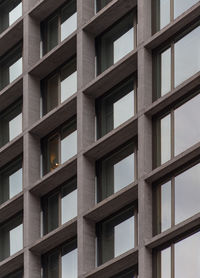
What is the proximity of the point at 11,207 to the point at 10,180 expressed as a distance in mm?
1944

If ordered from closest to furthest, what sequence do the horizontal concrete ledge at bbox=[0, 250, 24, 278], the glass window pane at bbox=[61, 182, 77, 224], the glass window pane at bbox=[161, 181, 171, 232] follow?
1. the glass window pane at bbox=[161, 181, 171, 232]
2. the glass window pane at bbox=[61, 182, 77, 224]
3. the horizontal concrete ledge at bbox=[0, 250, 24, 278]

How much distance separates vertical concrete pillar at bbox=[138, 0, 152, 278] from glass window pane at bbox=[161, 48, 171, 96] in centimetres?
42

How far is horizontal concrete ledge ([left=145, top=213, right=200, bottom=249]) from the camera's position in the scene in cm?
4681

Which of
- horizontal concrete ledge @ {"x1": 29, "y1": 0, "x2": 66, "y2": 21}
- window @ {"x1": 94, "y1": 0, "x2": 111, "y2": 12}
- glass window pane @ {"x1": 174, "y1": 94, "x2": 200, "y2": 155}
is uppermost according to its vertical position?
horizontal concrete ledge @ {"x1": 29, "y1": 0, "x2": 66, "y2": 21}

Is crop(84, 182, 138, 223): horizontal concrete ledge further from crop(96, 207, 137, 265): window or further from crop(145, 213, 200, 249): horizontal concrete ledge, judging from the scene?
crop(145, 213, 200, 249): horizontal concrete ledge

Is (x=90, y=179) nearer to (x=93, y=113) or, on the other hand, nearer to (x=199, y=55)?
(x=93, y=113)

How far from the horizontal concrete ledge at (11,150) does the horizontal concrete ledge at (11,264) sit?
470cm

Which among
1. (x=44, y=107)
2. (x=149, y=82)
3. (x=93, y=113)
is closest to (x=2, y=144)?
(x=44, y=107)

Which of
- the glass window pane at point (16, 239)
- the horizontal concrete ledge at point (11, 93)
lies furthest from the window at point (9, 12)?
the glass window pane at point (16, 239)

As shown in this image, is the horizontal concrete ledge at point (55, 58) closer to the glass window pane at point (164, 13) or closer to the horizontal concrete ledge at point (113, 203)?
the glass window pane at point (164, 13)

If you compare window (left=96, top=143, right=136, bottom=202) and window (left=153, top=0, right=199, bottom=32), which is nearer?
window (left=153, top=0, right=199, bottom=32)

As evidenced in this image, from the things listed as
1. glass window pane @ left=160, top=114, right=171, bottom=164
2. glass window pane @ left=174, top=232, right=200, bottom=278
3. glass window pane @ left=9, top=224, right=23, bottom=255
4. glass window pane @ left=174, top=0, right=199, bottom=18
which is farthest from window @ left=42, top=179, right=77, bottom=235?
glass window pane @ left=174, top=0, right=199, bottom=18

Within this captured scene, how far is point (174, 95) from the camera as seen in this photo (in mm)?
49094

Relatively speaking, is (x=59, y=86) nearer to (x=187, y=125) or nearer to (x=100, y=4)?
(x=100, y=4)
